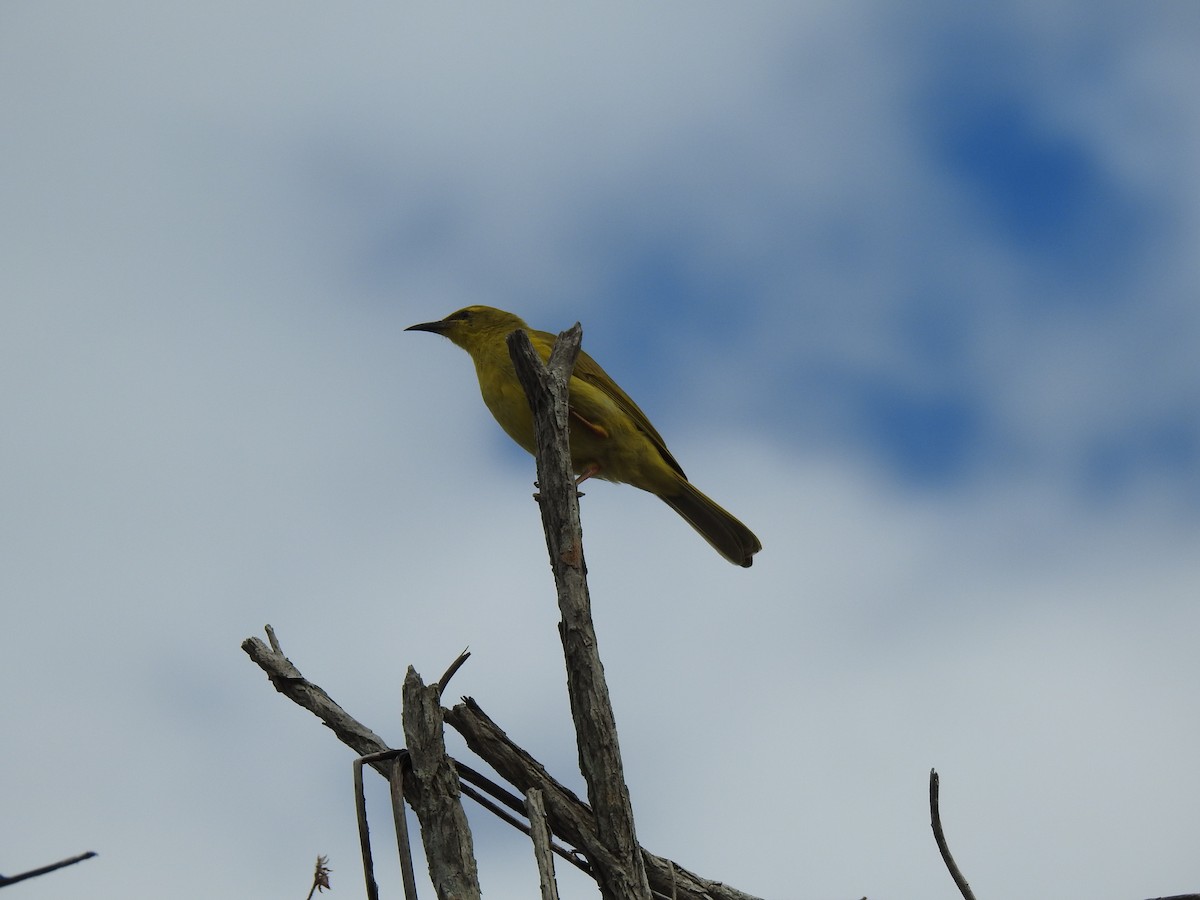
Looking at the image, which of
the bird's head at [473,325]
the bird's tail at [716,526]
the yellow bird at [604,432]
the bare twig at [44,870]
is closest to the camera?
the bare twig at [44,870]

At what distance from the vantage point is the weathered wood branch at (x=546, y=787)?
114 inches

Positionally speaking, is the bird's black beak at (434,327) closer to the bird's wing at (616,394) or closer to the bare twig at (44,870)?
the bird's wing at (616,394)

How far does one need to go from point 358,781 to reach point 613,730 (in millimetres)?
633

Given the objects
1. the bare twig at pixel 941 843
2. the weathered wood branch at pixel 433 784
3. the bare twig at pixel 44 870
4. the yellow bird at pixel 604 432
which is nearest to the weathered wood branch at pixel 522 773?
the weathered wood branch at pixel 433 784

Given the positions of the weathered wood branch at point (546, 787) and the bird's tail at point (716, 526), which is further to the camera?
the bird's tail at point (716, 526)

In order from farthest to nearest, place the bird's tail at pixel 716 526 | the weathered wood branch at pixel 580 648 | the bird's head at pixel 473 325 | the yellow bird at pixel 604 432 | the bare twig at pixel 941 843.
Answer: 1. the bird's head at pixel 473 325
2. the bird's tail at pixel 716 526
3. the yellow bird at pixel 604 432
4. the weathered wood branch at pixel 580 648
5. the bare twig at pixel 941 843

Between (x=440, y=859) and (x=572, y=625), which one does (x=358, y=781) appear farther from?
(x=572, y=625)

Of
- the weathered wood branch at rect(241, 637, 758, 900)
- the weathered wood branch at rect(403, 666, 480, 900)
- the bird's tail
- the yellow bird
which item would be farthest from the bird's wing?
the weathered wood branch at rect(403, 666, 480, 900)

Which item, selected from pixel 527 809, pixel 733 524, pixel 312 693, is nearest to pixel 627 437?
pixel 733 524

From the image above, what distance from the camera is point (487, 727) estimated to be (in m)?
2.98

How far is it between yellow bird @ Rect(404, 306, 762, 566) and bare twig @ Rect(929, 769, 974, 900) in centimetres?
360

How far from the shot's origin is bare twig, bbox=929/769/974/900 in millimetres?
2477

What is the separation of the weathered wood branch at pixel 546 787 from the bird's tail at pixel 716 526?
3905 millimetres

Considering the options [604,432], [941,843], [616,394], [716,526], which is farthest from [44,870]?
[716,526]
